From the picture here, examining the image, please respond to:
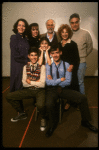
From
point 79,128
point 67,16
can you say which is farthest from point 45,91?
point 67,16

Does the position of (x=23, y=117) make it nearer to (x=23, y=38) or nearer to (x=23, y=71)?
(x=23, y=71)

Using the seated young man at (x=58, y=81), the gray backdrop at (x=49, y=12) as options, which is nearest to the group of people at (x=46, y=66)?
the seated young man at (x=58, y=81)

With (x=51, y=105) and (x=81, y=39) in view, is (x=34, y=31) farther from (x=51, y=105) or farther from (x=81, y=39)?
(x=51, y=105)

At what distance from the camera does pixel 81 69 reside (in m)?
Answer: 2.16

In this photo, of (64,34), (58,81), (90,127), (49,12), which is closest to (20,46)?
(64,34)

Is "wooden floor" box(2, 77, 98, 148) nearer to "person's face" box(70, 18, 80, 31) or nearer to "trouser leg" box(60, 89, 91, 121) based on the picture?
"trouser leg" box(60, 89, 91, 121)

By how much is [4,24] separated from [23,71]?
2950 mm

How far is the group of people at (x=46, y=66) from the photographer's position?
1.69 metres

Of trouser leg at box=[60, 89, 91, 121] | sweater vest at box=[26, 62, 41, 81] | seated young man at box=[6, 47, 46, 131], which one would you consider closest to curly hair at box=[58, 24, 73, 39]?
seated young man at box=[6, 47, 46, 131]

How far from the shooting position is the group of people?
1.69m

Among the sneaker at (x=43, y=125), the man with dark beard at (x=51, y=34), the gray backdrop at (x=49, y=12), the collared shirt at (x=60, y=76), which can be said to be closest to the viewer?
the sneaker at (x=43, y=125)

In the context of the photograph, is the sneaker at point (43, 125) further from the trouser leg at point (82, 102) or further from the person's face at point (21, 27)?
the person's face at point (21, 27)

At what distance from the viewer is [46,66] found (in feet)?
5.98

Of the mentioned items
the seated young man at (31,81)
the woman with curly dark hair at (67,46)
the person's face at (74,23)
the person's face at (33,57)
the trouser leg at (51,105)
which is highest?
the person's face at (74,23)
